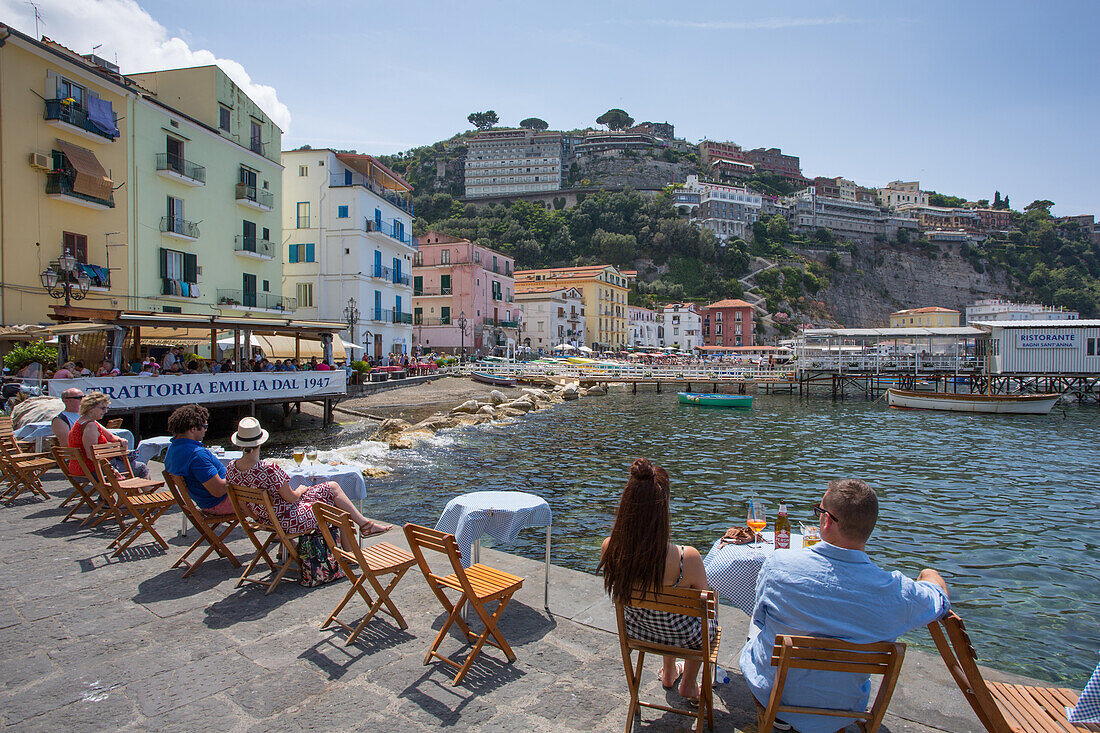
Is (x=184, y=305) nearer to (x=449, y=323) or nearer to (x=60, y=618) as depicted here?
(x=60, y=618)

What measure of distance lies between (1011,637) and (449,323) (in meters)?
51.1

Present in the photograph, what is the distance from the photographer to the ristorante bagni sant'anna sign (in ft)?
47.4

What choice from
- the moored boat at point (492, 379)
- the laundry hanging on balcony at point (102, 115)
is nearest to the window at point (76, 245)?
the laundry hanging on balcony at point (102, 115)

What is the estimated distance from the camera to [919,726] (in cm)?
319

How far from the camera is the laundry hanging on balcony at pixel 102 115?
69.1 ft

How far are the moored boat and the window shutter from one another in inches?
762

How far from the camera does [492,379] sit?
40219 millimetres

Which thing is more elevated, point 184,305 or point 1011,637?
point 184,305

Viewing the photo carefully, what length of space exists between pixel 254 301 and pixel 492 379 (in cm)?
1614

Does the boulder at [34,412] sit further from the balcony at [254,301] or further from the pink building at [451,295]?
the pink building at [451,295]

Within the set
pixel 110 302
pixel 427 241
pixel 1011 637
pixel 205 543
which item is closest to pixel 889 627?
pixel 1011 637

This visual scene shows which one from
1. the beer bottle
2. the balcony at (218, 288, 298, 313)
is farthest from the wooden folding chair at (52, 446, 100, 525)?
the balcony at (218, 288, 298, 313)

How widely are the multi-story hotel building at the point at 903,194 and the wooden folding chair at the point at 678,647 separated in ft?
581

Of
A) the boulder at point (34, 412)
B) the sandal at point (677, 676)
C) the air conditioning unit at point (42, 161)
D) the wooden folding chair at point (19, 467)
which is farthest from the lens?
the air conditioning unit at point (42, 161)
